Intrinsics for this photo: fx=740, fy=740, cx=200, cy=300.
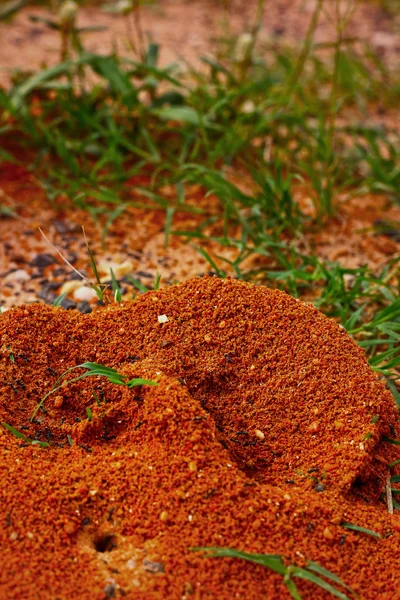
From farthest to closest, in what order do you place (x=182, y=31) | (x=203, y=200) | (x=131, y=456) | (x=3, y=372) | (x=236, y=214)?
(x=182, y=31)
(x=203, y=200)
(x=236, y=214)
(x=3, y=372)
(x=131, y=456)

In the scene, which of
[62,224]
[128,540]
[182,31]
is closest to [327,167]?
[62,224]

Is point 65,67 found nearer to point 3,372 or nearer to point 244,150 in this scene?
point 244,150

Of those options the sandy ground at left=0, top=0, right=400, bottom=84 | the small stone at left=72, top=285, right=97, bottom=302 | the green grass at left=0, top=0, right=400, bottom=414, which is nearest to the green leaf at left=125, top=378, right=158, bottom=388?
the small stone at left=72, top=285, right=97, bottom=302

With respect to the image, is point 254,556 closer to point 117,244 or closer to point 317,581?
point 317,581

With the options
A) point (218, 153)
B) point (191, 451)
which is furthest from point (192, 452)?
point (218, 153)

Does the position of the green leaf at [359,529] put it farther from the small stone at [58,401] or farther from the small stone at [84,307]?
the small stone at [84,307]

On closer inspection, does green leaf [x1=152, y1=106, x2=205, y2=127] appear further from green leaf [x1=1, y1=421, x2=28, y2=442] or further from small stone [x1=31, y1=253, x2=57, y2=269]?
green leaf [x1=1, y1=421, x2=28, y2=442]

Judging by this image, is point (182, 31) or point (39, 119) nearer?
point (39, 119)
